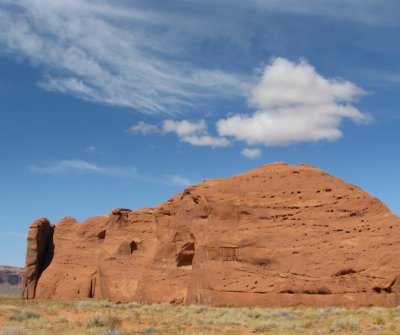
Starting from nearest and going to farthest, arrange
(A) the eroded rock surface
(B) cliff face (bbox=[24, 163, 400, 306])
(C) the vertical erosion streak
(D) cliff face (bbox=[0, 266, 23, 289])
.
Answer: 1. (B) cliff face (bbox=[24, 163, 400, 306])
2. (C) the vertical erosion streak
3. (D) cliff face (bbox=[0, 266, 23, 289])
4. (A) the eroded rock surface

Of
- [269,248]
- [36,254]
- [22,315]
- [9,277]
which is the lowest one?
[22,315]

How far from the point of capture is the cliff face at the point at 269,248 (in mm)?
27078

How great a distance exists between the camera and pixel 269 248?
30.0 m

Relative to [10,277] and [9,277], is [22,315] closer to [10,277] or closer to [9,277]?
[9,277]

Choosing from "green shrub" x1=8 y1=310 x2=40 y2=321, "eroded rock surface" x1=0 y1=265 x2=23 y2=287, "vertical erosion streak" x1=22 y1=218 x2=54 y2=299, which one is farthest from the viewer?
"eroded rock surface" x1=0 y1=265 x2=23 y2=287

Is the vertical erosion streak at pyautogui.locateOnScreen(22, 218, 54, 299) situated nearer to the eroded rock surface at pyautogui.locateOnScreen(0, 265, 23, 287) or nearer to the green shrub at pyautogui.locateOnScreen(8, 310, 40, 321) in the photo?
the green shrub at pyautogui.locateOnScreen(8, 310, 40, 321)

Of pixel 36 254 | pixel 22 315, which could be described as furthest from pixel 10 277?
pixel 22 315

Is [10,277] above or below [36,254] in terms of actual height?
above

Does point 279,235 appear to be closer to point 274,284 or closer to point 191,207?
point 274,284

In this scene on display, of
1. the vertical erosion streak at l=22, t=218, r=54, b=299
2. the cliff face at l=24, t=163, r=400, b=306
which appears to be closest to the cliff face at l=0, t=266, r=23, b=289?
the vertical erosion streak at l=22, t=218, r=54, b=299

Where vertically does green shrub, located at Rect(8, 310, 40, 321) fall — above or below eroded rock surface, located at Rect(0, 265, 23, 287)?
below

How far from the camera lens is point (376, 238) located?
27.7m

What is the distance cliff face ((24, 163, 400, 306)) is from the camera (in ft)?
88.8

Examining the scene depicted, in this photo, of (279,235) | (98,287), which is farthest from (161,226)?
(279,235)
